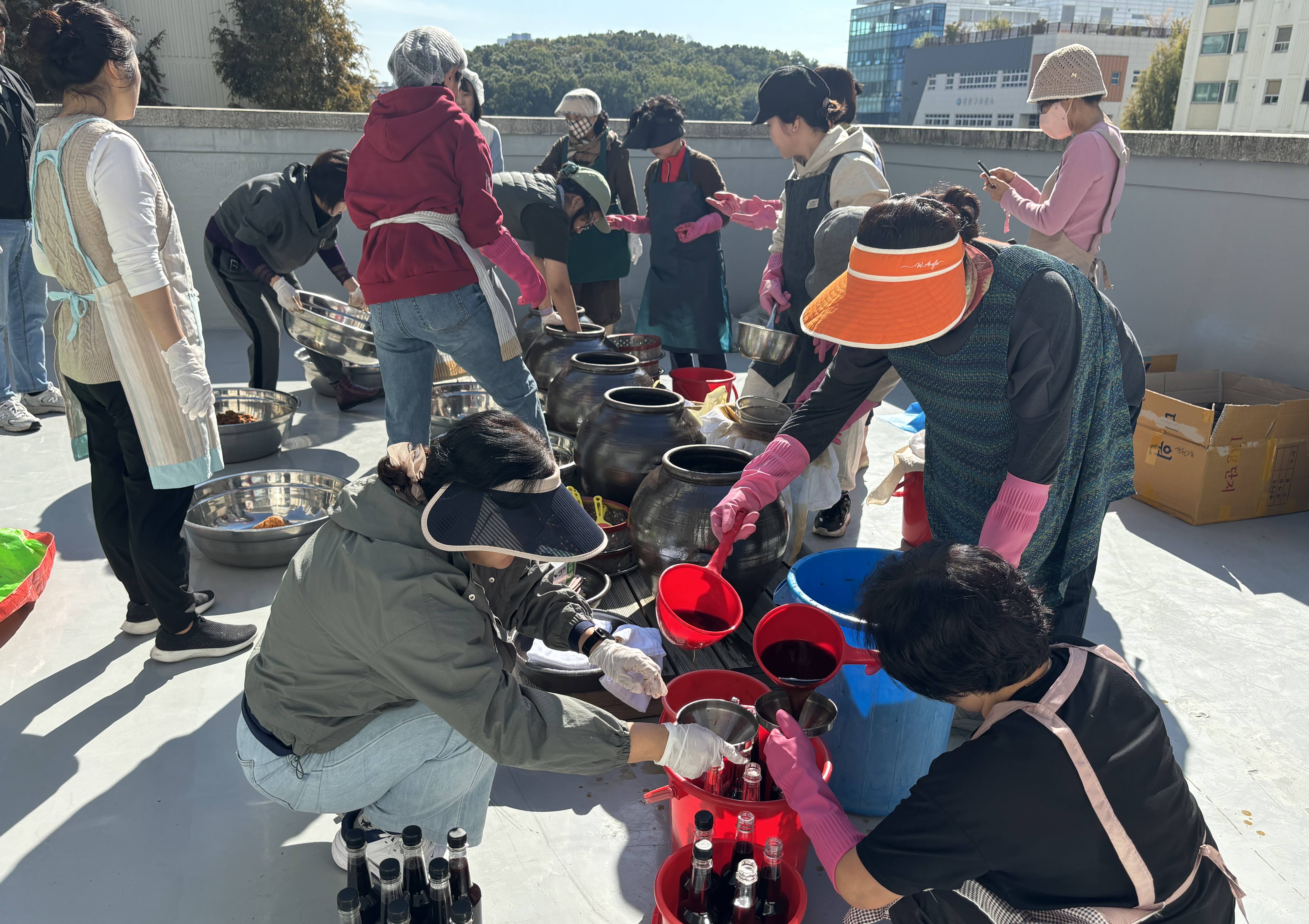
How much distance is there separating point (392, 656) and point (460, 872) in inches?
18.8

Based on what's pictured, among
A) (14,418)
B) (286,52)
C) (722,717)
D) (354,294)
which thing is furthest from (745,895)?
(286,52)

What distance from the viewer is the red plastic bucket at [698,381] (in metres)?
4.53

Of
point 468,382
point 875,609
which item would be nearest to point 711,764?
point 875,609

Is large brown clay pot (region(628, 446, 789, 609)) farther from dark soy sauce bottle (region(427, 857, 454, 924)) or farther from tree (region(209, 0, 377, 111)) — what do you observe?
tree (region(209, 0, 377, 111))

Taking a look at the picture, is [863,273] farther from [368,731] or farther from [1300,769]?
[1300,769]

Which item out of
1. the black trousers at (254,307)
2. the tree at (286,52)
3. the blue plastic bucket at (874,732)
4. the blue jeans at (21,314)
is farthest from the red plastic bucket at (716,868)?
the tree at (286,52)

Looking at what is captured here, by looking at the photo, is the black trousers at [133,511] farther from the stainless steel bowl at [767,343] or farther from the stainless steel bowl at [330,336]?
the stainless steel bowl at [767,343]

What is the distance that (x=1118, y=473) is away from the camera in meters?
2.35

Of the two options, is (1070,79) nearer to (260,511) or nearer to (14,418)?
(260,511)

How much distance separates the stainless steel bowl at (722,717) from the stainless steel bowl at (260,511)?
6.44 feet

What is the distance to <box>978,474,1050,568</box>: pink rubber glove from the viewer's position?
2.05 m

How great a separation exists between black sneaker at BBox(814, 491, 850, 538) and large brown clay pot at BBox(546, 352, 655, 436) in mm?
993

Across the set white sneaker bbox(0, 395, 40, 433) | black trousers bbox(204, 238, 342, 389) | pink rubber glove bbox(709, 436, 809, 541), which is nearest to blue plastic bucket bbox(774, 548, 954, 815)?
pink rubber glove bbox(709, 436, 809, 541)

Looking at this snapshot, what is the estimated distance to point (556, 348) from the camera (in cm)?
477
